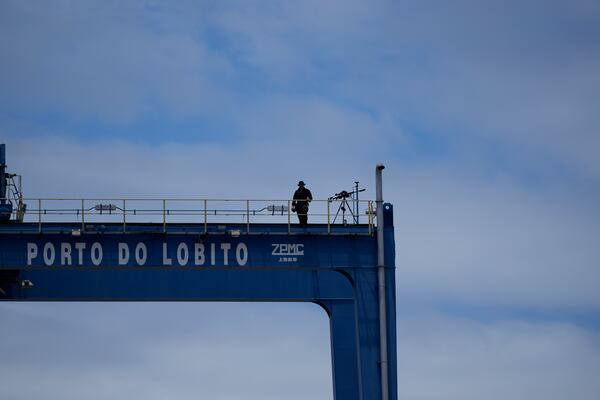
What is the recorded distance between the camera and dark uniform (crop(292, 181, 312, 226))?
4434 cm

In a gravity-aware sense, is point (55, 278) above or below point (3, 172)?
below

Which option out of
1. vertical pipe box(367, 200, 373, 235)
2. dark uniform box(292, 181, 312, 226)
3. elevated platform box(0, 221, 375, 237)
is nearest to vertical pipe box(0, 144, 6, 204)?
elevated platform box(0, 221, 375, 237)

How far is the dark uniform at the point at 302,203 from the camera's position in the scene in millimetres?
44344

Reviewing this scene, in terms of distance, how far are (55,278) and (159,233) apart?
149 inches

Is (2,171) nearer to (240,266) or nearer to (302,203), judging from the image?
(240,266)

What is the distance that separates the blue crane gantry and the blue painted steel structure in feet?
0.09

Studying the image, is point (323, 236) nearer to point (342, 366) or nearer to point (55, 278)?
point (342, 366)

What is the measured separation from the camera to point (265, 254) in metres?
43.5

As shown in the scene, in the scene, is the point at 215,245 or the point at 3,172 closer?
the point at 215,245

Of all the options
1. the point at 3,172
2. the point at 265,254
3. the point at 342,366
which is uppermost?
the point at 3,172

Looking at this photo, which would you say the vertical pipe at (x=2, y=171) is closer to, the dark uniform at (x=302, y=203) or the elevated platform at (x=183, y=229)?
the elevated platform at (x=183, y=229)

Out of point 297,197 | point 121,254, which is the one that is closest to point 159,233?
point 121,254

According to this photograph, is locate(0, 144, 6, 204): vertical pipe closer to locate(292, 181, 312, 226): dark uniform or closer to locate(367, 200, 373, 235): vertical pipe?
locate(292, 181, 312, 226): dark uniform

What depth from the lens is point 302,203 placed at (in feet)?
146
